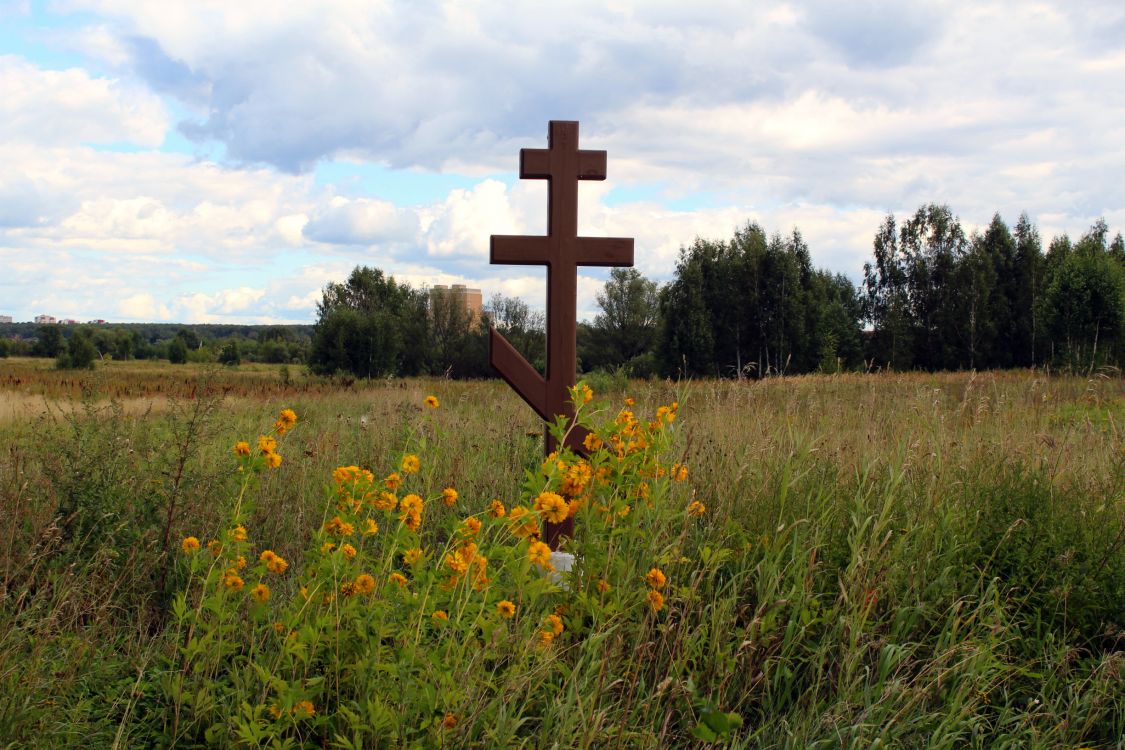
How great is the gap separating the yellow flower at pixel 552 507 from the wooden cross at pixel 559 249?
201 cm

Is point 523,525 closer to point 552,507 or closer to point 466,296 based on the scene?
point 552,507

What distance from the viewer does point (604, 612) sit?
2.63 meters

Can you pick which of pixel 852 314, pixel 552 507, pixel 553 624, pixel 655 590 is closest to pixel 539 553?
pixel 552 507

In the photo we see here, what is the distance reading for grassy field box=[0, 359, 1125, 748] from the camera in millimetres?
2338

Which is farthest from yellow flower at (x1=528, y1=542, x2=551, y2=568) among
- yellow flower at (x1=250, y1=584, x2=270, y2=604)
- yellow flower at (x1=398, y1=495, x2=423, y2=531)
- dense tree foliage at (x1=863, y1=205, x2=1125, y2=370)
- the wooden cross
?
dense tree foliage at (x1=863, y1=205, x2=1125, y2=370)

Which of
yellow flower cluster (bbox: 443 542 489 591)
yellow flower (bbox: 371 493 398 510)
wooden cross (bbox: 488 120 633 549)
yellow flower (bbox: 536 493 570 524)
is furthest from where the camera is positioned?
wooden cross (bbox: 488 120 633 549)

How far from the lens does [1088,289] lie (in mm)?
34031

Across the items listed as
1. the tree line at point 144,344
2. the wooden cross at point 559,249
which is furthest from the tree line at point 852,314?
the wooden cross at point 559,249

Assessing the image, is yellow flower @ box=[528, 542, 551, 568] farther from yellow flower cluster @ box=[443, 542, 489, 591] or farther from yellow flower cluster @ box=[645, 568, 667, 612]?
yellow flower cluster @ box=[645, 568, 667, 612]

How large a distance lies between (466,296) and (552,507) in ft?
219

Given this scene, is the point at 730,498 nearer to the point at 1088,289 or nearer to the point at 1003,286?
the point at 1088,289

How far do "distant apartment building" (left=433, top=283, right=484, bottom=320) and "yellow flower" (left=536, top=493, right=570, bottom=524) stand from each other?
202 feet

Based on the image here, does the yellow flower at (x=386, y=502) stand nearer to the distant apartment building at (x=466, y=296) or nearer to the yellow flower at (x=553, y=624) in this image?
the yellow flower at (x=553, y=624)

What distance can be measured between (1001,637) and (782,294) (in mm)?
43596
